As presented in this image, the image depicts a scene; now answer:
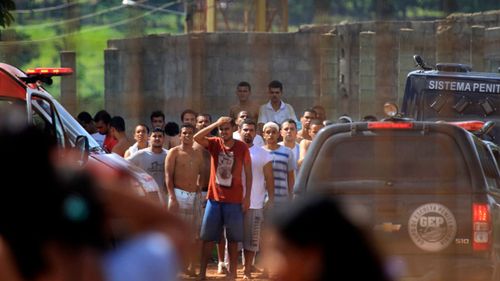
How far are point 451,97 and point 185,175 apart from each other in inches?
125

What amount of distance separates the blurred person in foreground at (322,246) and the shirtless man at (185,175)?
8824mm

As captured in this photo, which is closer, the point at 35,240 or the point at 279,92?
the point at 35,240

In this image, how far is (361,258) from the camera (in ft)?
7.44

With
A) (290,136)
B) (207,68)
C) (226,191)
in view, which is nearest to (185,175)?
(226,191)

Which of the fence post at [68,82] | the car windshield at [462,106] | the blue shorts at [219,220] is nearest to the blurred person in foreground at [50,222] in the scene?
the fence post at [68,82]

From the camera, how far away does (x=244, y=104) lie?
10625mm

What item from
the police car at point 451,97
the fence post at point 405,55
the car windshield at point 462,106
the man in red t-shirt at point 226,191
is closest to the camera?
the fence post at point 405,55

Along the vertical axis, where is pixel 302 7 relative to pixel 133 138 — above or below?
above

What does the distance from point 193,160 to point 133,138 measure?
1.03 metres

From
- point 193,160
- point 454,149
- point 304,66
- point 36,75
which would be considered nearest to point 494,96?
point 304,66

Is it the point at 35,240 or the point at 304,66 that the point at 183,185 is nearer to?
the point at 304,66

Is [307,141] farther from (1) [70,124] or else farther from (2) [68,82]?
(2) [68,82]

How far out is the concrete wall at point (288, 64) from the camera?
7199 mm

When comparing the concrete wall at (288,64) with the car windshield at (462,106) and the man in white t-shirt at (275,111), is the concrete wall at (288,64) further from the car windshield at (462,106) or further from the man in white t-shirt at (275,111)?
the car windshield at (462,106)
